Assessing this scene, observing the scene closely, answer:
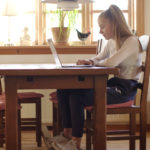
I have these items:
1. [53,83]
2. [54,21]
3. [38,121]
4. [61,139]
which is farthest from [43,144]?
[53,83]

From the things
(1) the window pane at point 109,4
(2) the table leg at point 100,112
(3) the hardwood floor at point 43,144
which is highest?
(1) the window pane at point 109,4

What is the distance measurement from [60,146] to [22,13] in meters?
2.12

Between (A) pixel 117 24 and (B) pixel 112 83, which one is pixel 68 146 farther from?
(A) pixel 117 24

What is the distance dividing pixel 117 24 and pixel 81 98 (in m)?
0.56

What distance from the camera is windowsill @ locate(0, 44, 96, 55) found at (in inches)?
154

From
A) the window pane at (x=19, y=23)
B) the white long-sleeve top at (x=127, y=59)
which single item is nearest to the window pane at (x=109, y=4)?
the window pane at (x=19, y=23)

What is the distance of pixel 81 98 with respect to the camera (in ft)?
7.72

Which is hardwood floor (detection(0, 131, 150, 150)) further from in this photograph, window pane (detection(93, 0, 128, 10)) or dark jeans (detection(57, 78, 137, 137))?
window pane (detection(93, 0, 128, 10))

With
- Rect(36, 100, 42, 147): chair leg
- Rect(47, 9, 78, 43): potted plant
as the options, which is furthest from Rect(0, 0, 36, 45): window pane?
Rect(36, 100, 42, 147): chair leg

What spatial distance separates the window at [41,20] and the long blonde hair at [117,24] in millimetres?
1587

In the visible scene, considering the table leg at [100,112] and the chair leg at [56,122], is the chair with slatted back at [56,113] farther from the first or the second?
the table leg at [100,112]

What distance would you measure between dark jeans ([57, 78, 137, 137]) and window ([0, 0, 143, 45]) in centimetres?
164

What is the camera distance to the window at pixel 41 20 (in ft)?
13.5

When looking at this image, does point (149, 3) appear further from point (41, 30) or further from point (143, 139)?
point (143, 139)
